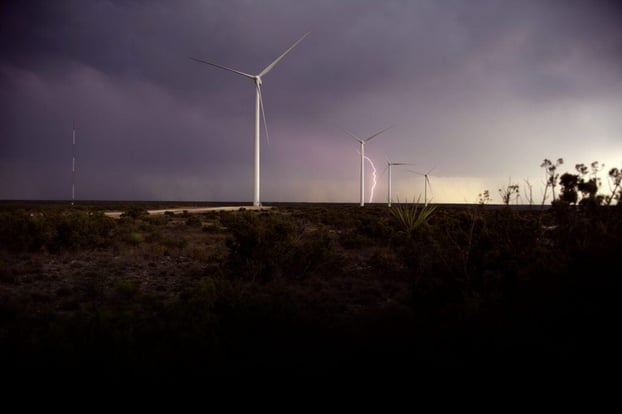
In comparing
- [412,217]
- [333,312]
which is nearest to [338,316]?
[333,312]

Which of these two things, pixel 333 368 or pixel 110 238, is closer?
pixel 333 368

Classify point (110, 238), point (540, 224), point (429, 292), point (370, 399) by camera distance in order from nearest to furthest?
point (370, 399), point (429, 292), point (540, 224), point (110, 238)

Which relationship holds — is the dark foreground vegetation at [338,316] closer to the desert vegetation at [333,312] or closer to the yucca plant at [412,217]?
the desert vegetation at [333,312]

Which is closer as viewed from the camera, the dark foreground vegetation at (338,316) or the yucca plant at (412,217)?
the dark foreground vegetation at (338,316)

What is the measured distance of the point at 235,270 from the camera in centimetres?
943

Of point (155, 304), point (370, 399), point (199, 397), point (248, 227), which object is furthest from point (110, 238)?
point (370, 399)

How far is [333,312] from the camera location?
6164 millimetres

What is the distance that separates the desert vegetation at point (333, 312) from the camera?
359 centimetres

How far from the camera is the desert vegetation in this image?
11.8 ft

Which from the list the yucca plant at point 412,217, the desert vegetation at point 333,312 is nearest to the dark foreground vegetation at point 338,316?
the desert vegetation at point 333,312

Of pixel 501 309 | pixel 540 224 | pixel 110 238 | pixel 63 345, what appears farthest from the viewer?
pixel 110 238

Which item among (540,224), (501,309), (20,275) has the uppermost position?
(540,224)

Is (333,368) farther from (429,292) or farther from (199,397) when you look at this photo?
(429,292)

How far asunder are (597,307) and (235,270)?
7.89 meters
